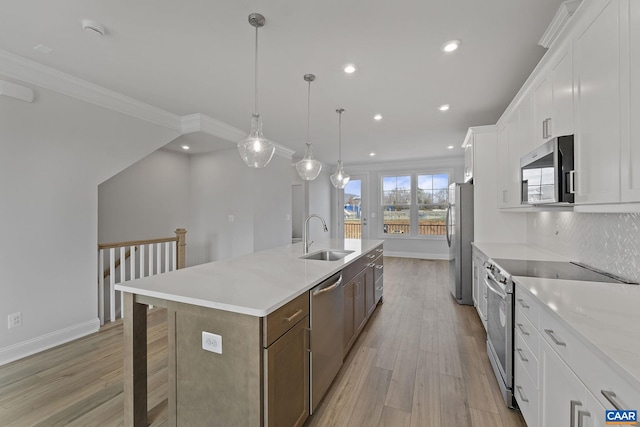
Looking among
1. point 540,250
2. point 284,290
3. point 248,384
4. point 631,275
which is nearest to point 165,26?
point 284,290

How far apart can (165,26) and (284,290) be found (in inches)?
80.7

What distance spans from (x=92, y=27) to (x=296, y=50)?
1465 mm

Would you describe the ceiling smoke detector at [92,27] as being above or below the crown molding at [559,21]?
above

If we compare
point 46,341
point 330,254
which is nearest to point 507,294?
point 330,254

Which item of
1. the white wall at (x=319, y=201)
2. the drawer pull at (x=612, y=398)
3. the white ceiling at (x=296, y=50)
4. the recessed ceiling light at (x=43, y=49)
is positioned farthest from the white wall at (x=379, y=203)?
the drawer pull at (x=612, y=398)

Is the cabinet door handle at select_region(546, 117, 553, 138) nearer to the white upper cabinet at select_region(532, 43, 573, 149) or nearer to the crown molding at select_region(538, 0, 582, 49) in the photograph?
the white upper cabinet at select_region(532, 43, 573, 149)

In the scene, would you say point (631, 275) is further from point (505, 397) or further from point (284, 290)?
point (284, 290)

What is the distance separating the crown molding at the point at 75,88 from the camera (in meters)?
2.42

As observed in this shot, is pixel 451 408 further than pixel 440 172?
No

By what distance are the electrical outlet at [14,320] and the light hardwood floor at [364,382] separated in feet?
1.08

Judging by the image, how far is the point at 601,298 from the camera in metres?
1.37

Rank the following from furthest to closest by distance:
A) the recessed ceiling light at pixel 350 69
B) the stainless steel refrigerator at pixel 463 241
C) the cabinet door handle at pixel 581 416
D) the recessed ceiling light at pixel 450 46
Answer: the stainless steel refrigerator at pixel 463 241 → the recessed ceiling light at pixel 350 69 → the recessed ceiling light at pixel 450 46 → the cabinet door handle at pixel 581 416

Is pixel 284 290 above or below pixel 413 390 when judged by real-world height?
above

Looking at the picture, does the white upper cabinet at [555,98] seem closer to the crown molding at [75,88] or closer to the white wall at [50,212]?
the crown molding at [75,88]
